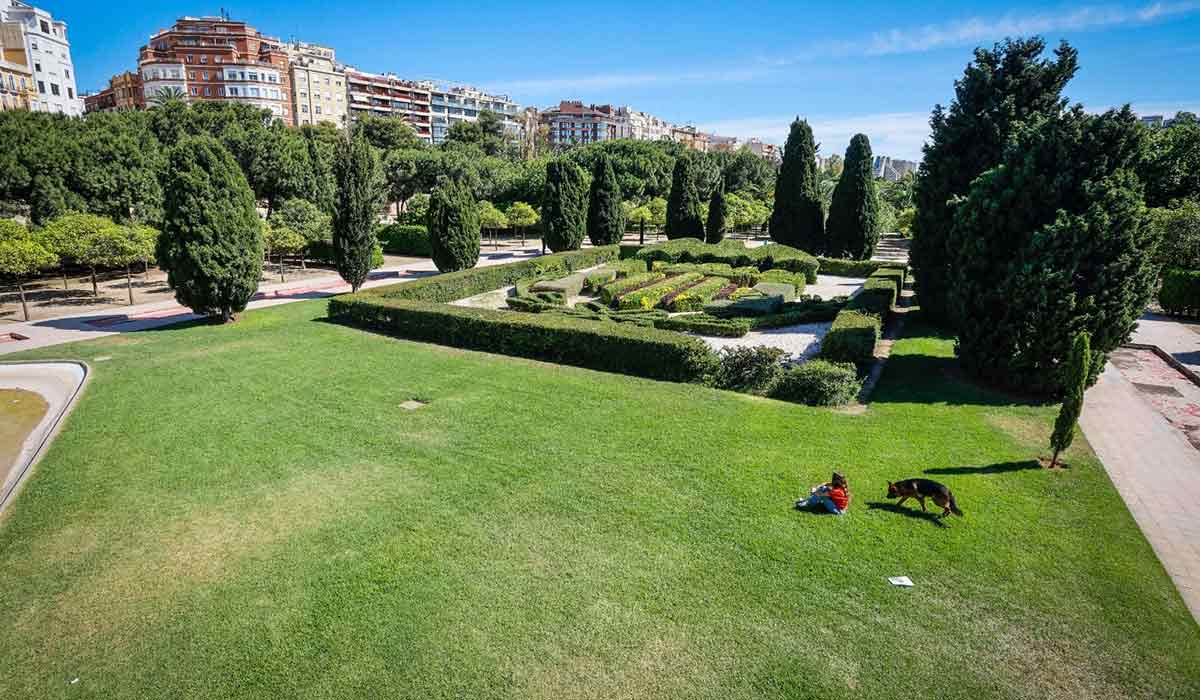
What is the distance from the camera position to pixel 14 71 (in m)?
59.2

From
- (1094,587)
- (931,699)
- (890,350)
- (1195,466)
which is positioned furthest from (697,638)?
(890,350)

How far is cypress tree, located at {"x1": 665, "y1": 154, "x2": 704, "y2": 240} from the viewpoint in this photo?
42.8 metres

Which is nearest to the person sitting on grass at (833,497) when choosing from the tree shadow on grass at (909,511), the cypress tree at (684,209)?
the tree shadow on grass at (909,511)

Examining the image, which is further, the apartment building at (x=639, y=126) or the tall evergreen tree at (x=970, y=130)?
the apartment building at (x=639, y=126)

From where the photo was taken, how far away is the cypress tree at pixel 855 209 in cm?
3378

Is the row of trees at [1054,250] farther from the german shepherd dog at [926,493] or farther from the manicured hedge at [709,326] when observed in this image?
the manicured hedge at [709,326]

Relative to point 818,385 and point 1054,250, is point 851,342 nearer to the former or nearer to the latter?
point 818,385

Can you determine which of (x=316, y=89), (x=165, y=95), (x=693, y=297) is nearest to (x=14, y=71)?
(x=165, y=95)

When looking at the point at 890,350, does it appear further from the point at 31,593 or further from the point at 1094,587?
the point at 31,593

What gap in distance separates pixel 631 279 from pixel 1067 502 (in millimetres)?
19917

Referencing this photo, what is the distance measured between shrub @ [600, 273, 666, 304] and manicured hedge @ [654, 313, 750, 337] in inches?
170

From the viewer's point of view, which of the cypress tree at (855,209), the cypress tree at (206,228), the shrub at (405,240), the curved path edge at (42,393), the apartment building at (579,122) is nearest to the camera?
the curved path edge at (42,393)

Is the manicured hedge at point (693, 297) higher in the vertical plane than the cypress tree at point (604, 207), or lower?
lower

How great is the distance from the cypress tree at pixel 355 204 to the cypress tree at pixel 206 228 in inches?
174
